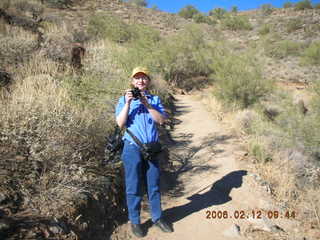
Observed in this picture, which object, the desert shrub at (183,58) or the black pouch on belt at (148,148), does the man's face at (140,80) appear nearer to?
the black pouch on belt at (148,148)

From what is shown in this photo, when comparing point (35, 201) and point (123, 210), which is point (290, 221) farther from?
point (35, 201)

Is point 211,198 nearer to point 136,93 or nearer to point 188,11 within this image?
point 136,93

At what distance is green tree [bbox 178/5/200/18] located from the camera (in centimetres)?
4369

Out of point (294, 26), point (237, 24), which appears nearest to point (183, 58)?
point (294, 26)

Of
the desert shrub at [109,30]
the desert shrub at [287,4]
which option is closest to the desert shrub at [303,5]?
the desert shrub at [287,4]

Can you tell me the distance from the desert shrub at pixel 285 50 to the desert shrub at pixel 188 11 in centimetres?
2368

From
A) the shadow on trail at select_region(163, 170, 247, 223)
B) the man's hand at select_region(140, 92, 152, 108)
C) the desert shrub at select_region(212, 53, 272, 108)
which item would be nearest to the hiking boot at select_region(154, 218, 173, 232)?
the shadow on trail at select_region(163, 170, 247, 223)

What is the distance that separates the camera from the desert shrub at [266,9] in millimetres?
38959

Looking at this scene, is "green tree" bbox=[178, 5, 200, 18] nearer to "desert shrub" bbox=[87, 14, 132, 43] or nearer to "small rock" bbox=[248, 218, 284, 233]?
"desert shrub" bbox=[87, 14, 132, 43]

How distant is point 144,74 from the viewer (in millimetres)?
2965

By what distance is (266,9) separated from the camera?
40.1 m

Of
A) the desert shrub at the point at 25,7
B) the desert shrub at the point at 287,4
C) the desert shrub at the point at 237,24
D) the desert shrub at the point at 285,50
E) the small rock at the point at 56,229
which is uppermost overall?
the desert shrub at the point at 287,4

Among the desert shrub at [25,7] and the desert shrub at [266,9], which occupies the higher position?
the desert shrub at [266,9]
